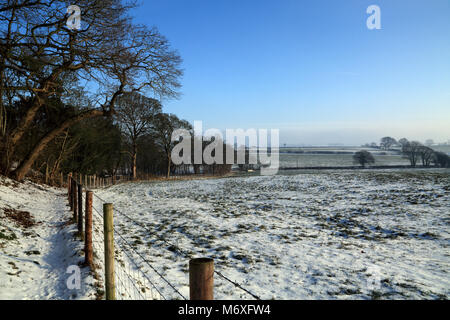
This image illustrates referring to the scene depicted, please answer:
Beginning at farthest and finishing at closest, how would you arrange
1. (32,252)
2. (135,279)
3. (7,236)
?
(7,236), (32,252), (135,279)

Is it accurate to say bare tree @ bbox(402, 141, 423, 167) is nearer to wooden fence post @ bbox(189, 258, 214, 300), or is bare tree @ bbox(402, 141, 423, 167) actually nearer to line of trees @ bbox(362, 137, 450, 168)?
line of trees @ bbox(362, 137, 450, 168)

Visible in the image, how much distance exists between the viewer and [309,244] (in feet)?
25.3

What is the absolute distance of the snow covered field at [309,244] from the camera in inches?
201

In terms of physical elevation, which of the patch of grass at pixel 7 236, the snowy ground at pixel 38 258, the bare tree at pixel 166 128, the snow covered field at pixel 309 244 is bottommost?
the snow covered field at pixel 309 244

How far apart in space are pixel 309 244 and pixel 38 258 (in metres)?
6.60

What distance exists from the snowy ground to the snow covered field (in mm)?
1459

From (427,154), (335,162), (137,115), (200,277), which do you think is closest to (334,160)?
(335,162)

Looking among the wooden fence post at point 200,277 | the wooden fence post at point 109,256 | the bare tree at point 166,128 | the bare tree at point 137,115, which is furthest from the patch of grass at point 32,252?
the bare tree at point 166,128

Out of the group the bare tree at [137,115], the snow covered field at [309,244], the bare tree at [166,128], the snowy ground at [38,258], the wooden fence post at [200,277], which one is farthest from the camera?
the bare tree at [166,128]

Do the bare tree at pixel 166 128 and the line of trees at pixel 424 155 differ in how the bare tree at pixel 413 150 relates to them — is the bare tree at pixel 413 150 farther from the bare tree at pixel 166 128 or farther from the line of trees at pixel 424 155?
the bare tree at pixel 166 128

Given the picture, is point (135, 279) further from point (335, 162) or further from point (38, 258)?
point (335, 162)

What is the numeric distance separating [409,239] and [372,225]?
1675 millimetres

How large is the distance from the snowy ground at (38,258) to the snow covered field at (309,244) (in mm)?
1459

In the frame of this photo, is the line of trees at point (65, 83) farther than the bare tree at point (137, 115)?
No
